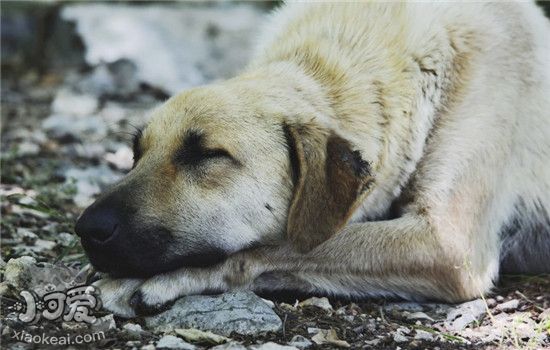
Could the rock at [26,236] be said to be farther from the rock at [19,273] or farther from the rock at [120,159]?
the rock at [120,159]

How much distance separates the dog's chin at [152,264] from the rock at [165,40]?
4741 millimetres

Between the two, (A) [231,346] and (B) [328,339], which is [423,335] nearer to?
(B) [328,339]

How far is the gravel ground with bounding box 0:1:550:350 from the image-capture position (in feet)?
10.2

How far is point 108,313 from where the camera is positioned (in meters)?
3.28

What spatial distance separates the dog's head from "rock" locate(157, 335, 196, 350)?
0.49m

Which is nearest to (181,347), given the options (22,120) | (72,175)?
(72,175)

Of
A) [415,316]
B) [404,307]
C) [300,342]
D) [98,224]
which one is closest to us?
[300,342]

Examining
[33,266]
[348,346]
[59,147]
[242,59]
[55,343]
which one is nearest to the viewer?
[55,343]

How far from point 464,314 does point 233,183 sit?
1171mm

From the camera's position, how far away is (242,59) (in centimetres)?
894

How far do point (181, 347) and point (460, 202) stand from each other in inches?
60.3

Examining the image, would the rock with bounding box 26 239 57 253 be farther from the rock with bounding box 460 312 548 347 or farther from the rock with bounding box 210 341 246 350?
the rock with bounding box 460 312 548 347

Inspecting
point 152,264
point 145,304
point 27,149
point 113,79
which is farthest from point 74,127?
point 145,304

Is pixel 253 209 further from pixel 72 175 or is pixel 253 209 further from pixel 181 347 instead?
pixel 72 175
